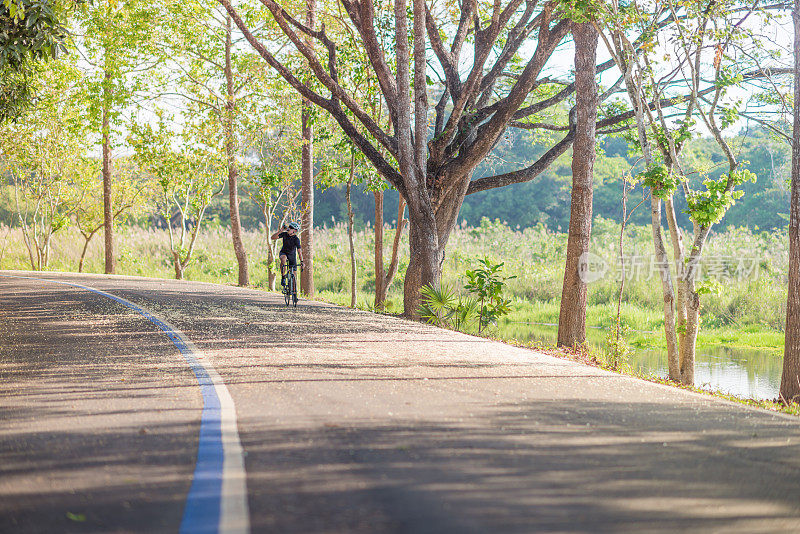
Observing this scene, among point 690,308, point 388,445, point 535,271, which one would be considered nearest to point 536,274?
point 535,271

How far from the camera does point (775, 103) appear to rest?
51.9 ft

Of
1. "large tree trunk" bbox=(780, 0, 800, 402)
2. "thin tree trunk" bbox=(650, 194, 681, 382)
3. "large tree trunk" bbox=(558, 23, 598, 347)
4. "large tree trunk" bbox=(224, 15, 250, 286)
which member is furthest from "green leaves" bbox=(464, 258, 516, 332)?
"large tree trunk" bbox=(224, 15, 250, 286)

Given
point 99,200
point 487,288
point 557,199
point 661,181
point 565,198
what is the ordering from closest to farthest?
point 661,181, point 487,288, point 99,200, point 565,198, point 557,199

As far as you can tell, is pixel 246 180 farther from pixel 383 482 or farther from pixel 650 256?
pixel 383 482

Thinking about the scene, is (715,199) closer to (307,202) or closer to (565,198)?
(307,202)

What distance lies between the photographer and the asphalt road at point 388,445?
4266 mm

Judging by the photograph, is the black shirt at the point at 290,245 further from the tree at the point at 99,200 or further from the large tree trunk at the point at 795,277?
the tree at the point at 99,200

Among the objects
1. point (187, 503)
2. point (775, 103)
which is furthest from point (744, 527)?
point (775, 103)

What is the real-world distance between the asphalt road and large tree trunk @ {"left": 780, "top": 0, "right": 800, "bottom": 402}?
3.64 m

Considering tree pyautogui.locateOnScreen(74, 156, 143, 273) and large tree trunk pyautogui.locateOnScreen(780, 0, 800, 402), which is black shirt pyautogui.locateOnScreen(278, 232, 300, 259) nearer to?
large tree trunk pyautogui.locateOnScreen(780, 0, 800, 402)

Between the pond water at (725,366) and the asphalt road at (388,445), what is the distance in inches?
320

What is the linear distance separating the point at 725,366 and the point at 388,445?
1688cm

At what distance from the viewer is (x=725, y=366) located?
20.2 m

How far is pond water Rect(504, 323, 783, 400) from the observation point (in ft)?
55.8
